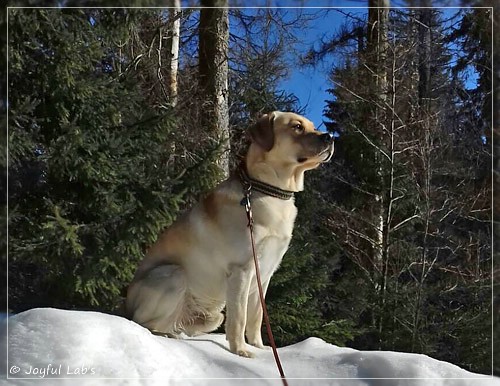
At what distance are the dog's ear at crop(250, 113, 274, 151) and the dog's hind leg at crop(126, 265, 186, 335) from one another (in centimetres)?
62

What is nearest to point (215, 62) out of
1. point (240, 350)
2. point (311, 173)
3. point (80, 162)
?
point (311, 173)

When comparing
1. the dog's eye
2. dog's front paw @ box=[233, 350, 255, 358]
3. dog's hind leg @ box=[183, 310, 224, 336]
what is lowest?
dog's front paw @ box=[233, 350, 255, 358]

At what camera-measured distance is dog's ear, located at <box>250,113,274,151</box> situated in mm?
2232

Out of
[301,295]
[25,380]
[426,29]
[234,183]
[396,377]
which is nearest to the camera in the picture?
[25,380]

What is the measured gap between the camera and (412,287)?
2.69 meters

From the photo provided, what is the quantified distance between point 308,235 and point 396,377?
A: 894 millimetres

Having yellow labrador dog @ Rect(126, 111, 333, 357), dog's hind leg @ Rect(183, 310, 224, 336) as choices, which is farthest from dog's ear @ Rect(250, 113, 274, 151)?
dog's hind leg @ Rect(183, 310, 224, 336)

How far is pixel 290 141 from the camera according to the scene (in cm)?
224

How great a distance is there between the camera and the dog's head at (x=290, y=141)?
2225 mm

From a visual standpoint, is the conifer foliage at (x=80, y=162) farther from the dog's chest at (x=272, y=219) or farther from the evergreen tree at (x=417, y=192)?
the evergreen tree at (x=417, y=192)

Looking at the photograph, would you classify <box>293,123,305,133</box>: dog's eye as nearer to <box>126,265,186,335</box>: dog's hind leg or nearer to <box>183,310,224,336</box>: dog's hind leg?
<box>126,265,186,335</box>: dog's hind leg

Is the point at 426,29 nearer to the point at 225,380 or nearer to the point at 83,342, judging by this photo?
the point at 225,380

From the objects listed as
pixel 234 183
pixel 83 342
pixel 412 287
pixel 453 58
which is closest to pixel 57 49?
pixel 234 183

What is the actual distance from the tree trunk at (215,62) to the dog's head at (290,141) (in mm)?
402
